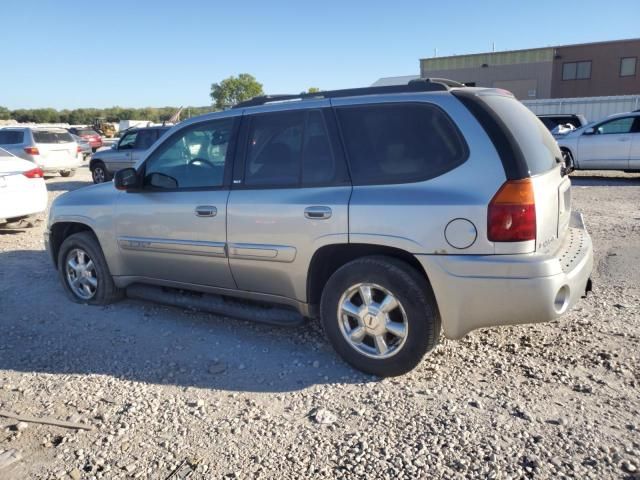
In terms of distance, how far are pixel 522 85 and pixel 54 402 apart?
5130cm

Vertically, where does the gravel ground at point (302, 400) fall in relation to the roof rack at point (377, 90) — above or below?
below

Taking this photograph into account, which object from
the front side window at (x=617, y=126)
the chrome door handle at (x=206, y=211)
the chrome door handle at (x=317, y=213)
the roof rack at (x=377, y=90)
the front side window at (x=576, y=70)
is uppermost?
the front side window at (x=576, y=70)

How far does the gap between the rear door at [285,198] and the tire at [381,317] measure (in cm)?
26

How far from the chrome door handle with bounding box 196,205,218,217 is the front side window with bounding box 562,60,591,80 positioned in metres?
49.0

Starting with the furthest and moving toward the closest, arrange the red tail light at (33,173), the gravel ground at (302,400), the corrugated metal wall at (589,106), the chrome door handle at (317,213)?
the corrugated metal wall at (589,106) < the red tail light at (33,173) < the chrome door handle at (317,213) < the gravel ground at (302,400)

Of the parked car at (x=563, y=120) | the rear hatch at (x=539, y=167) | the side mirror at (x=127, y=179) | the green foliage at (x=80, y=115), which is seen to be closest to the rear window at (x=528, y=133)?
the rear hatch at (x=539, y=167)

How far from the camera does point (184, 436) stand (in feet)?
10.2

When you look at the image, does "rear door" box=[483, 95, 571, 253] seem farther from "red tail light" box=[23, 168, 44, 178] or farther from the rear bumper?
"red tail light" box=[23, 168, 44, 178]

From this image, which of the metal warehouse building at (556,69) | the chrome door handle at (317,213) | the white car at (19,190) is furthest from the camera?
the metal warehouse building at (556,69)

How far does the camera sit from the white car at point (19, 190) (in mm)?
8242

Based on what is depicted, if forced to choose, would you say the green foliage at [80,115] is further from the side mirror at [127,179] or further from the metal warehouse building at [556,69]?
the side mirror at [127,179]

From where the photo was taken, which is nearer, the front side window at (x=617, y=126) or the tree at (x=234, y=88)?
the front side window at (x=617, y=126)

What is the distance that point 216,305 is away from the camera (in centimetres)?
450

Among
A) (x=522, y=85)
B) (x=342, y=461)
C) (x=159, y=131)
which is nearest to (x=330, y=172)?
(x=342, y=461)
